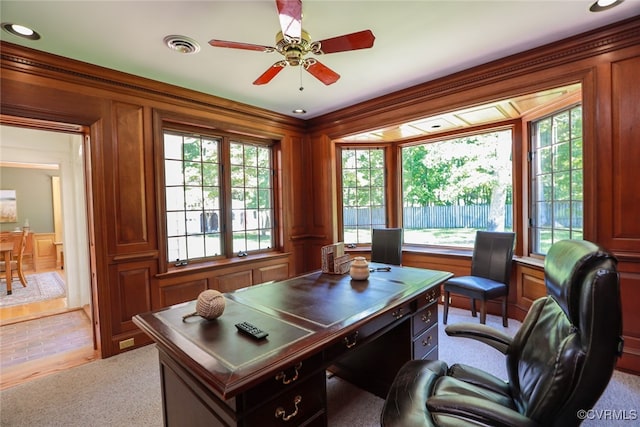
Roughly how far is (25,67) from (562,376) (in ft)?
12.8

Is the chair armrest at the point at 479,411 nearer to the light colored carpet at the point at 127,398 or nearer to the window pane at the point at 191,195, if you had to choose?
the light colored carpet at the point at 127,398

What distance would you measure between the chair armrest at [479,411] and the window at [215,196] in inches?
123

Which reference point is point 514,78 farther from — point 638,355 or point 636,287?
point 638,355

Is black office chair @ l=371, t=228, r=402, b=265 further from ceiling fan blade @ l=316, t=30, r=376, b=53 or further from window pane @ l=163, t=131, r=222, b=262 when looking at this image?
ceiling fan blade @ l=316, t=30, r=376, b=53

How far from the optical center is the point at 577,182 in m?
2.88

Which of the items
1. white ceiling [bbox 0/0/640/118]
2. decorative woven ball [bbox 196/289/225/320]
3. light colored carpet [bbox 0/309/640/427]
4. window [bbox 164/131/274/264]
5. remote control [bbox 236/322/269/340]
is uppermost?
white ceiling [bbox 0/0/640/118]

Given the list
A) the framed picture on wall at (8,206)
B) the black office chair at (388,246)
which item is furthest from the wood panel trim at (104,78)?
the framed picture on wall at (8,206)

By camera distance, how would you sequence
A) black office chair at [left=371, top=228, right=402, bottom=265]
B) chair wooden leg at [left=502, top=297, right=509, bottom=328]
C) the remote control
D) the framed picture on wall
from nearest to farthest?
the remote control
chair wooden leg at [left=502, top=297, right=509, bottom=328]
black office chair at [left=371, top=228, right=402, bottom=265]
the framed picture on wall

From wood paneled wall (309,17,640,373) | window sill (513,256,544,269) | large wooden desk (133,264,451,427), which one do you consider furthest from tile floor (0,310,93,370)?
wood paneled wall (309,17,640,373)

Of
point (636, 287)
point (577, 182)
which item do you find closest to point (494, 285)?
point (636, 287)

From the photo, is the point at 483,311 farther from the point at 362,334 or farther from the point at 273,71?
the point at 273,71

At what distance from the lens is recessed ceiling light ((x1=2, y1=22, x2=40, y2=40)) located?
2066 millimetres

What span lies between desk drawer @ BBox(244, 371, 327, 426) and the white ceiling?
222cm

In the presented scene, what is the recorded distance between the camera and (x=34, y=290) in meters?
5.17
